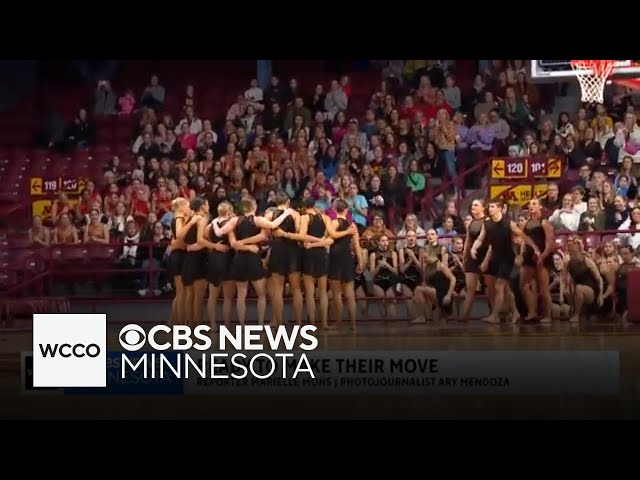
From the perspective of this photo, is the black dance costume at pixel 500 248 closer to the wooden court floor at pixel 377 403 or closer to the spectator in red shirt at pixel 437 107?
the wooden court floor at pixel 377 403

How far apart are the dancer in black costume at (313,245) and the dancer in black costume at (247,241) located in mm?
107

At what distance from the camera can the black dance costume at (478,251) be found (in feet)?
35.5

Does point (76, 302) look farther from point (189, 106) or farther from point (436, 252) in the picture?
point (436, 252)

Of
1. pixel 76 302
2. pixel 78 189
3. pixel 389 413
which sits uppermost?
pixel 78 189

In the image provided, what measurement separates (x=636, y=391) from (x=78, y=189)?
413 cm

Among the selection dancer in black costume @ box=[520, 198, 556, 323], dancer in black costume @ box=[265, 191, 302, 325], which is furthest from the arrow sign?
dancer in black costume @ box=[520, 198, 556, 323]

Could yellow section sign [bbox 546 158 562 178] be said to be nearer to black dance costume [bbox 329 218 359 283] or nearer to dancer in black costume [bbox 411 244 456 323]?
dancer in black costume [bbox 411 244 456 323]

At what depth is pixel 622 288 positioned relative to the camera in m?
10.6

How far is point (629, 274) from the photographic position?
1063 centimetres

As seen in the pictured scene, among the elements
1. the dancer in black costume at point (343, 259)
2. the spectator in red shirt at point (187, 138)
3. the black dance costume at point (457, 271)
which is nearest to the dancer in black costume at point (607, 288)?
the black dance costume at point (457, 271)

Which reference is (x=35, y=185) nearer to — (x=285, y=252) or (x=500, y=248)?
(x=285, y=252)

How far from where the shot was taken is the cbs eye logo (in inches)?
412

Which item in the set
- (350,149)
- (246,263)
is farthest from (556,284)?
(246,263)

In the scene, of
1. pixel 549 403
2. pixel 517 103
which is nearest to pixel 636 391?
pixel 549 403
